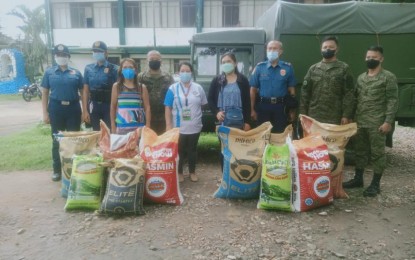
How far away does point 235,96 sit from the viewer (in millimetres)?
4008

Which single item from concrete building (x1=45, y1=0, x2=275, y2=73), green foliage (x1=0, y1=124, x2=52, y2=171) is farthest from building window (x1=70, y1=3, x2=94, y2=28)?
green foliage (x1=0, y1=124, x2=52, y2=171)

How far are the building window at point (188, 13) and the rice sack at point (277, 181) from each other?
1643 centimetres

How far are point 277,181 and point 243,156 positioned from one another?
0.46 m

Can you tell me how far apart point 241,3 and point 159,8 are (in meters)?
4.52

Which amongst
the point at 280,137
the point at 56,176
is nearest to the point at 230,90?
the point at 280,137

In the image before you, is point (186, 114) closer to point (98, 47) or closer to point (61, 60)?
point (98, 47)

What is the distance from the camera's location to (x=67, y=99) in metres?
4.37

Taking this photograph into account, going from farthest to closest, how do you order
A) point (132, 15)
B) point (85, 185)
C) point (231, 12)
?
point (132, 15), point (231, 12), point (85, 185)

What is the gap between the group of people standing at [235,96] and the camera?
3.88 m

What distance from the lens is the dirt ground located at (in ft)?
9.24

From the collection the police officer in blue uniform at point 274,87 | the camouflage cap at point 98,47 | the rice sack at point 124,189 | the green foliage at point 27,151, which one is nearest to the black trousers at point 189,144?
the police officer in blue uniform at point 274,87

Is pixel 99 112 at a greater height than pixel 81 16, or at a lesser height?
lesser

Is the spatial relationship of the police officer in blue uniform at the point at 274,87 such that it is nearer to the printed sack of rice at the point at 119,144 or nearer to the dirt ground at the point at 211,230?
the dirt ground at the point at 211,230

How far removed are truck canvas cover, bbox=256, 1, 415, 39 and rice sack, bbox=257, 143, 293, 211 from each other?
7.73ft
